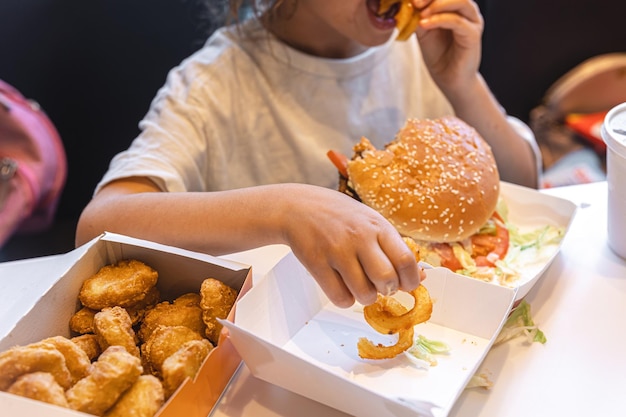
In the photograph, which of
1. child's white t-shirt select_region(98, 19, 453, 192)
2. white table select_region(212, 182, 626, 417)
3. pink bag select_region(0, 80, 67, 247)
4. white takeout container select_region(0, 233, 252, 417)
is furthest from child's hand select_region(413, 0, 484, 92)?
pink bag select_region(0, 80, 67, 247)

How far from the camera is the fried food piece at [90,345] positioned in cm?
84

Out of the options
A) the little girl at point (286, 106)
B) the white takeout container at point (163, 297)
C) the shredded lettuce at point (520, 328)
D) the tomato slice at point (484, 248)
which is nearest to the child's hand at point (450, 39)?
the little girl at point (286, 106)

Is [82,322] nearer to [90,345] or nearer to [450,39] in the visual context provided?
[90,345]

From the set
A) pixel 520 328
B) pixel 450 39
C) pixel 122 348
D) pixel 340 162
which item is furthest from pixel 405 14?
pixel 122 348

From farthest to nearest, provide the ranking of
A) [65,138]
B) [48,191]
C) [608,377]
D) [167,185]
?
[65,138] < [48,191] < [167,185] < [608,377]

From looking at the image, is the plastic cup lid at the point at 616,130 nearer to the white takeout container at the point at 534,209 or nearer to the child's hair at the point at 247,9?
the white takeout container at the point at 534,209

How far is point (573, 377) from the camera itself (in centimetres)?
92

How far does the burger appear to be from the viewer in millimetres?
1165

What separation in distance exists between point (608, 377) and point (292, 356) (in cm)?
47

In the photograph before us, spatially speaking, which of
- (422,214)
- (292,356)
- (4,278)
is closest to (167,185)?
(4,278)

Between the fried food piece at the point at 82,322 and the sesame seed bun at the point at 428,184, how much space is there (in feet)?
1.71

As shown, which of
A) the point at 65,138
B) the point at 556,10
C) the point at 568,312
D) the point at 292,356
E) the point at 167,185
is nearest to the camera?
the point at 292,356

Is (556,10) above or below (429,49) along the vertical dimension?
below

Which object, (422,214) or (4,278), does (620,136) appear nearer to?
(422,214)
